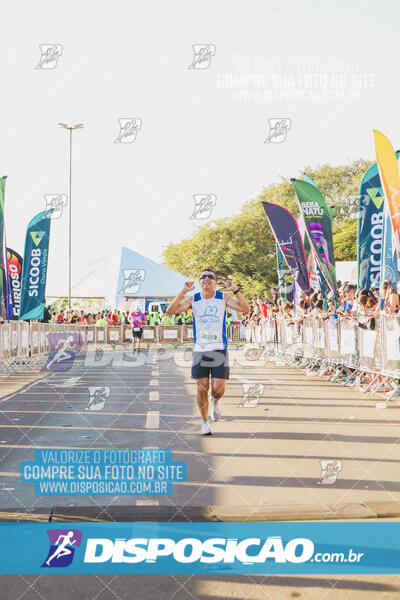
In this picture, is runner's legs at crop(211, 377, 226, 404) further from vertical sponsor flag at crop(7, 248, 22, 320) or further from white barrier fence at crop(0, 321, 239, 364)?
vertical sponsor flag at crop(7, 248, 22, 320)

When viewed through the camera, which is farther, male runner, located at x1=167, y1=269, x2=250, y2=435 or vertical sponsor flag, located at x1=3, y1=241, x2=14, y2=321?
vertical sponsor flag, located at x1=3, y1=241, x2=14, y2=321

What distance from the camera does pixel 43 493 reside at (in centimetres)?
568

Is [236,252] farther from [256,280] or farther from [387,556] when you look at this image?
[387,556]

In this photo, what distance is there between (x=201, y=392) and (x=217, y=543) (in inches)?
176

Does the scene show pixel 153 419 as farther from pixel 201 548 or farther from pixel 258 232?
pixel 258 232

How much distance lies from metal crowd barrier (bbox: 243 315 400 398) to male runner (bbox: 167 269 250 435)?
13.1 feet

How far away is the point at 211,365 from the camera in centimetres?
884

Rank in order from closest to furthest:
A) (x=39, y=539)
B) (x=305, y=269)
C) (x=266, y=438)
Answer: (x=39, y=539) → (x=266, y=438) → (x=305, y=269)

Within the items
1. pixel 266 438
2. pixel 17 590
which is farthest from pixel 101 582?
pixel 266 438

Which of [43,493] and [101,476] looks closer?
[43,493]

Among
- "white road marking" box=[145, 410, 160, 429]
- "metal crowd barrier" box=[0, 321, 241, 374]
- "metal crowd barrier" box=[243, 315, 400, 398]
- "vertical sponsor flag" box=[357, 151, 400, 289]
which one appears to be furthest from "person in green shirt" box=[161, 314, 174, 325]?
"white road marking" box=[145, 410, 160, 429]

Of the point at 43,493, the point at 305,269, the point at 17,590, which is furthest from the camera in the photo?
the point at 305,269

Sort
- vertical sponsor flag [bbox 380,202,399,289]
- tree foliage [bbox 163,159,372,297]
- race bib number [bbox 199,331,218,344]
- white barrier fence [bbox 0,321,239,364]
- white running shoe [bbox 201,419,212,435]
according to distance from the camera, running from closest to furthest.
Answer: white running shoe [bbox 201,419,212,435] < race bib number [bbox 199,331,218,344] < vertical sponsor flag [bbox 380,202,399,289] < white barrier fence [bbox 0,321,239,364] < tree foliage [bbox 163,159,372,297]

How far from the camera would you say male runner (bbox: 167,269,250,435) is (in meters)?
8.76
